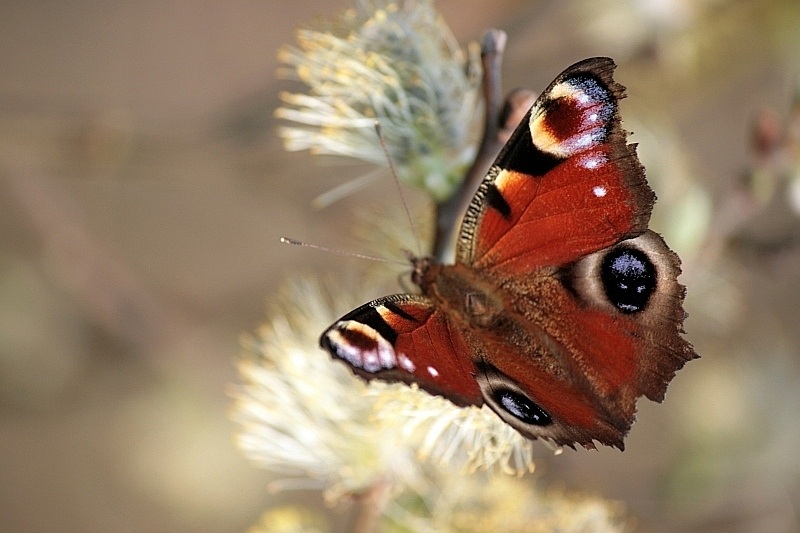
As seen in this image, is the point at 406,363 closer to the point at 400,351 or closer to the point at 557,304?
the point at 400,351

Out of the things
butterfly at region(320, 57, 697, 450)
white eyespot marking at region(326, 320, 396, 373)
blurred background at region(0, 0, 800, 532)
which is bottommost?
white eyespot marking at region(326, 320, 396, 373)

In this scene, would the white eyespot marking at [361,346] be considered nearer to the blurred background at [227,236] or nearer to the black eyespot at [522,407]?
the black eyespot at [522,407]

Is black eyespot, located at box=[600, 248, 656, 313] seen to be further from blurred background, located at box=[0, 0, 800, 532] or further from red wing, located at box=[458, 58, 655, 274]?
blurred background, located at box=[0, 0, 800, 532]

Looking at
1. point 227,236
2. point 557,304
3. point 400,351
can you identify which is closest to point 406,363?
point 400,351

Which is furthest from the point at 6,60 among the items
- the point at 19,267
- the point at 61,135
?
the point at 61,135

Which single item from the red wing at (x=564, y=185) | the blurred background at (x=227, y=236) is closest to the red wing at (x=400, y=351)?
the red wing at (x=564, y=185)

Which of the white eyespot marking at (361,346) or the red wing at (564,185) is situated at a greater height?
the red wing at (564,185)

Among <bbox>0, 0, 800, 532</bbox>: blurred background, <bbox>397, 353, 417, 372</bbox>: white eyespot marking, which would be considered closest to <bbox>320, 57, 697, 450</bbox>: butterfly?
<bbox>397, 353, 417, 372</bbox>: white eyespot marking
